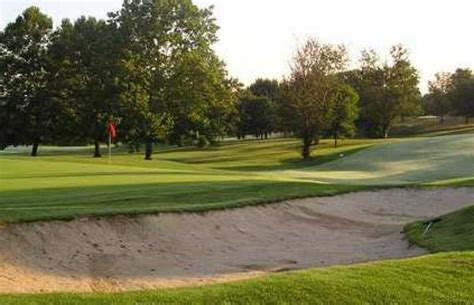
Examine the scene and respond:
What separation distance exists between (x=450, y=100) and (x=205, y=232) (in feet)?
312

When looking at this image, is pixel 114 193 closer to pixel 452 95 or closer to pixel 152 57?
pixel 152 57

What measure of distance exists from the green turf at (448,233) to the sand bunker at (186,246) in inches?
14.1

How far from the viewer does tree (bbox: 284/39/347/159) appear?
57.6 metres

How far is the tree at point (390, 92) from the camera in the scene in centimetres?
9081

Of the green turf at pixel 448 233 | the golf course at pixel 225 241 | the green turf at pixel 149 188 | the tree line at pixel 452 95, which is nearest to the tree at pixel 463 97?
the tree line at pixel 452 95

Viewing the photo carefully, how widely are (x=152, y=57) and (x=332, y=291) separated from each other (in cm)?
5471

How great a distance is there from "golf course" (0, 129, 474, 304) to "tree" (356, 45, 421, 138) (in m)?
66.5

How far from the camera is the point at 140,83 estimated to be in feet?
198

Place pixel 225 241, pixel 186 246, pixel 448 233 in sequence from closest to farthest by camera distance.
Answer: pixel 186 246 → pixel 448 233 → pixel 225 241

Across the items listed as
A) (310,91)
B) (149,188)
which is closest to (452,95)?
(310,91)

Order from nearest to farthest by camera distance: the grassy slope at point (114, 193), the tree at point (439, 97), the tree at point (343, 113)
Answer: the grassy slope at point (114, 193)
the tree at point (343, 113)
the tree at point (439, 97)

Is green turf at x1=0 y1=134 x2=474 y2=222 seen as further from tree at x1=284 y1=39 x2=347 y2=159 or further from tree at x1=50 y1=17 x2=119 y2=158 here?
tree at x1=50 y1=17 x2=119 y2=158

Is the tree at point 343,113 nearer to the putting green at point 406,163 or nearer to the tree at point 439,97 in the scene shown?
the putting green at point 406,163

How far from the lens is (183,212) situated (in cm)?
1595
